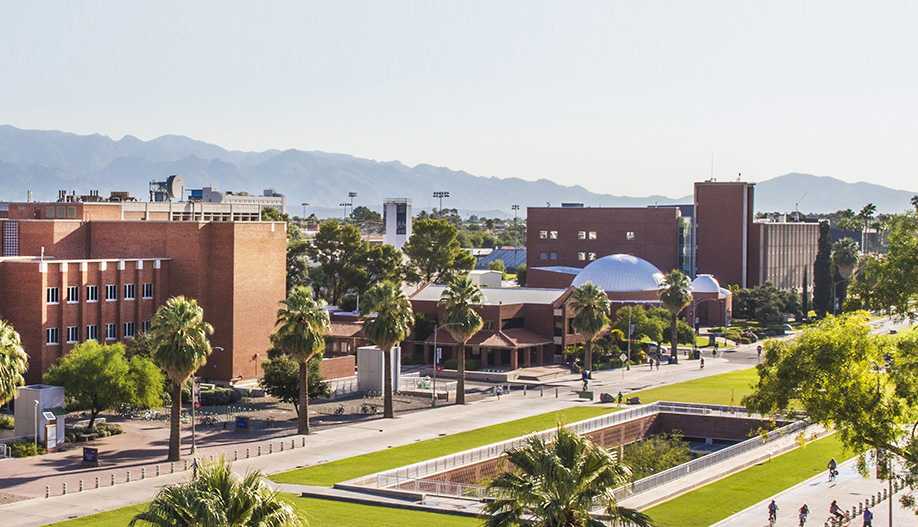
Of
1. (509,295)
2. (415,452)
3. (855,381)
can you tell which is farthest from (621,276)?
(855,381)

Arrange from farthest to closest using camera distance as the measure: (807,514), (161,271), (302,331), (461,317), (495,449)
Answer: (161,271)
(461,317)
(302,331)
(495,449)
(807,514)

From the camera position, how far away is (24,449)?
71562 mm

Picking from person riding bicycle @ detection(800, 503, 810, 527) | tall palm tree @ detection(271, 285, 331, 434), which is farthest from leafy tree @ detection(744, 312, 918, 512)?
tall palm tree @ detection(271, 285, 331, 434)

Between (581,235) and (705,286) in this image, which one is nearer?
(705,286)

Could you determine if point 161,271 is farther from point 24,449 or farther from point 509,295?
point 509,295

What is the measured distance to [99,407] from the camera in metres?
76.8

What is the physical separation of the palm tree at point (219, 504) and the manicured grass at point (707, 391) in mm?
69157

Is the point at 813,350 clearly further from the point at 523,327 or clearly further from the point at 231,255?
the point at 523,327

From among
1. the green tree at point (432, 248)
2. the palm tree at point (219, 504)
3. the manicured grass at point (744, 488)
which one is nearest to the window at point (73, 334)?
the manicured grass at point (744, 488)

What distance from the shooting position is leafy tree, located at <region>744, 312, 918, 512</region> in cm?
4444

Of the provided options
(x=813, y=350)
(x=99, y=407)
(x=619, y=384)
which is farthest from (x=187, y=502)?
(x=619, y=384)

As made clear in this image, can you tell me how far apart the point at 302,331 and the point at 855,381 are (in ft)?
134

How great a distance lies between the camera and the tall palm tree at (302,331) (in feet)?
258

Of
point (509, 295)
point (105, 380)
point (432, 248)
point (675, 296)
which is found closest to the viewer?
point (105, 380)
